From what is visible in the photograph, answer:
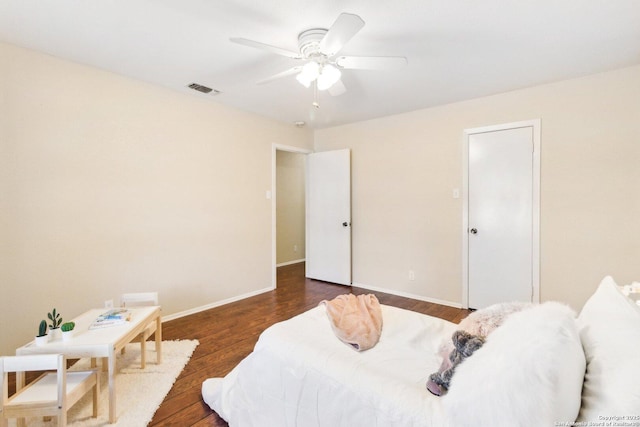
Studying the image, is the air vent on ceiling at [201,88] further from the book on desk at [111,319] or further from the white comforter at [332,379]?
the white comforter at [332,379]

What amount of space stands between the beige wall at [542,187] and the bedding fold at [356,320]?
2.17 metres

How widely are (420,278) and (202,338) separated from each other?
105 inches

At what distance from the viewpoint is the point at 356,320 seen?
1.63m

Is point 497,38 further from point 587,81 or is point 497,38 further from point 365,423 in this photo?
point 365,423

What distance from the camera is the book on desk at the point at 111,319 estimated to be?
191cm

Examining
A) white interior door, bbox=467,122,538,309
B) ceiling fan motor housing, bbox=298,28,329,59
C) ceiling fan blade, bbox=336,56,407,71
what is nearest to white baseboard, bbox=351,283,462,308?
white interior door, bbox=467,122,538,309

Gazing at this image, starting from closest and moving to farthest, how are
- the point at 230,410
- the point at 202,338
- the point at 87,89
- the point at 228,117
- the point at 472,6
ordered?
the point at 230,410 < the point at 472,6 < the point at 87,89 < the point at 202,338 < the point at 228,117

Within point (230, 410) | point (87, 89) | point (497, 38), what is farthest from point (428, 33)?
point (87, 89)

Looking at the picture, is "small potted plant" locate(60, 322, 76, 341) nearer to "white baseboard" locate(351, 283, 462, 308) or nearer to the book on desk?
the book on desk

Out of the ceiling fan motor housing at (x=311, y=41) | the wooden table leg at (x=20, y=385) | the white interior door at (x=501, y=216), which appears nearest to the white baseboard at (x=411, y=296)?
the white interior door at (x=501, y=216)

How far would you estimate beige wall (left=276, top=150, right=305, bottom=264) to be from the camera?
598 centimetres

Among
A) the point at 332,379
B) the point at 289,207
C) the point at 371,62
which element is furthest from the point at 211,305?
the point at 371,62

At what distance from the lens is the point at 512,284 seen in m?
3.19

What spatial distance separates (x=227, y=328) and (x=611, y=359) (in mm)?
2870
